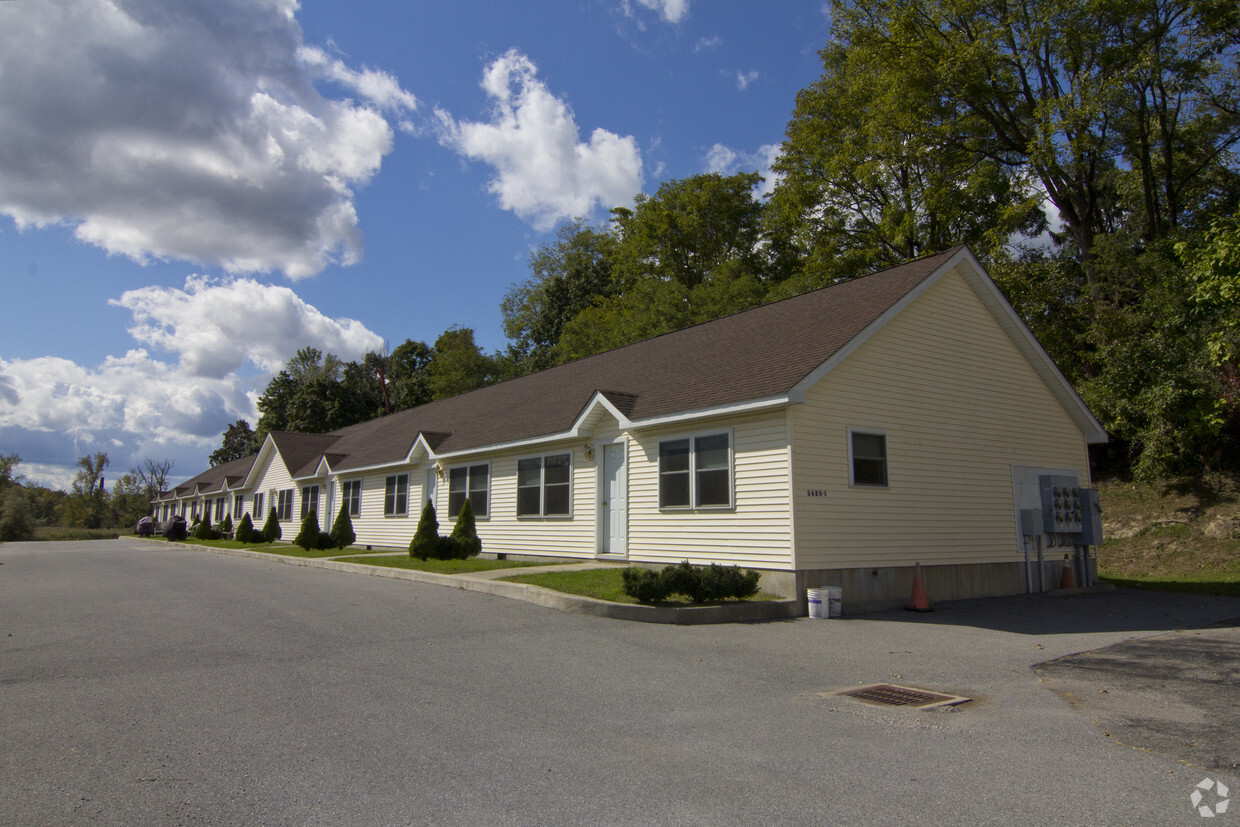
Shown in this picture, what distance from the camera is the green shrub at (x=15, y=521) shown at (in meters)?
52.2

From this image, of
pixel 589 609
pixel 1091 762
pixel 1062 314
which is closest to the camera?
pixel 1091 762

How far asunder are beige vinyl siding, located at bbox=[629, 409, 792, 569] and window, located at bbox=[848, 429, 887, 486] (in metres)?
1.56

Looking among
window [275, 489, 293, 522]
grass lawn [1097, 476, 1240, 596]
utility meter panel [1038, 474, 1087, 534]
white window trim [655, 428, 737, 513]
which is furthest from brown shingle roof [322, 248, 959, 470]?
window [275, 489, 293, 522]

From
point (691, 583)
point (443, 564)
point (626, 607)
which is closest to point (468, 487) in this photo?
point (443, 564)

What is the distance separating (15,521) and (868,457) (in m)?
59.7

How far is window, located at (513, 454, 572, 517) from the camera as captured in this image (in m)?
18.4

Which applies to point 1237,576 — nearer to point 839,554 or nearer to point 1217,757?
point 839,554

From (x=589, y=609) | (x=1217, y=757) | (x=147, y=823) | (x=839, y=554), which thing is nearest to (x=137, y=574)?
(x=589, y=609)

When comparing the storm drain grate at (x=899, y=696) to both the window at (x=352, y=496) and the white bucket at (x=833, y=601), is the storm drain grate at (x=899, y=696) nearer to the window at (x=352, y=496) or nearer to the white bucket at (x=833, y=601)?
the white bucket at (x=833, y=601)

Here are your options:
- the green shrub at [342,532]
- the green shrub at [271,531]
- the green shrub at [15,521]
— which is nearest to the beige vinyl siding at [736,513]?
the green shrub at [342,532]

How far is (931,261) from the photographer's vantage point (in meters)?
16.2

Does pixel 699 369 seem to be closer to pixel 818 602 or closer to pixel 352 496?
pixel 818 602

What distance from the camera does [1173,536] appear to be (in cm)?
2161

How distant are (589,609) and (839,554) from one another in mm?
4531
